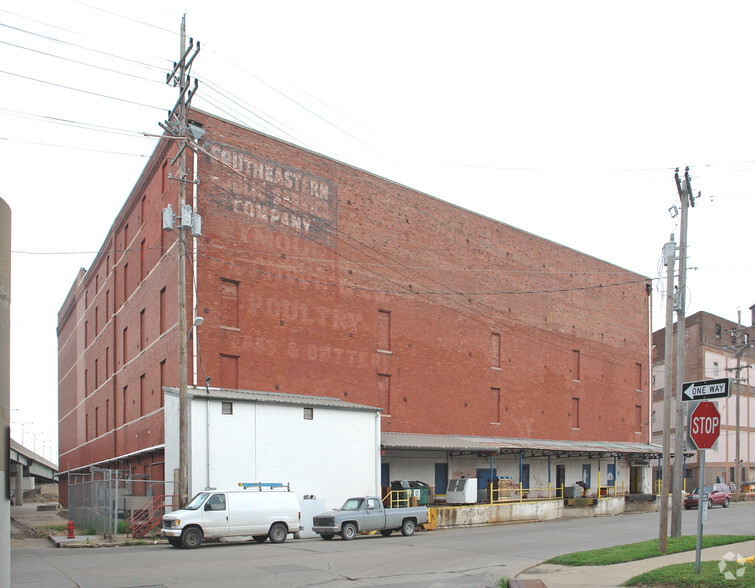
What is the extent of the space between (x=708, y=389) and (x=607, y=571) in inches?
175

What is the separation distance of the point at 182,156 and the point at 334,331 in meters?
14.1

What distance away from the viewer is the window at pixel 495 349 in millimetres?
47750

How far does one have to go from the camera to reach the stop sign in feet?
42.4

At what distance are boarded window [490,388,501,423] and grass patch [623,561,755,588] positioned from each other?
32475 mm

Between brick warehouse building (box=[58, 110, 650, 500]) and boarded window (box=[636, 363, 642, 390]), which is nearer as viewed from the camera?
brick warehouse building (box=[58, 110, 650, 500])

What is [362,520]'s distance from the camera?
26.8m

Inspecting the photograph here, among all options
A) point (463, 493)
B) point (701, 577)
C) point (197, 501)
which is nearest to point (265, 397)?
point (197, 501)

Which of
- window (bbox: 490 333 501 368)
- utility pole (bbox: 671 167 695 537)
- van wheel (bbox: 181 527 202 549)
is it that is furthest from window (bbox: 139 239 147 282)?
utility pole (bbox: 671 167 695 537)

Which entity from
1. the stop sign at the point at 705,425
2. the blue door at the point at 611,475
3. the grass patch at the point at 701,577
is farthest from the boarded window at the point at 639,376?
the stop sign at the point at 705,425

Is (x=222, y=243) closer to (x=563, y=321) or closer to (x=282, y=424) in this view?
(x=282, y=424)

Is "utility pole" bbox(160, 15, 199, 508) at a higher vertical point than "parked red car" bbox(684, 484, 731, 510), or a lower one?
higher

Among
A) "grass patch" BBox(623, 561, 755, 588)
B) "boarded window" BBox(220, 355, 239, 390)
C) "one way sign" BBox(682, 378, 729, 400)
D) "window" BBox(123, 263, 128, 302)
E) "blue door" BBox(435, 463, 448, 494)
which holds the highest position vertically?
"window" BBox(123, 263, 128, 302)

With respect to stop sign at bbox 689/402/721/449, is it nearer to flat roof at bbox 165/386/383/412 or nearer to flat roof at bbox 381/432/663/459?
flat roof at bbox 165/386/383/412

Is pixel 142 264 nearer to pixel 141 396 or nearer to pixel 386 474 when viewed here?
pixel 141 396
